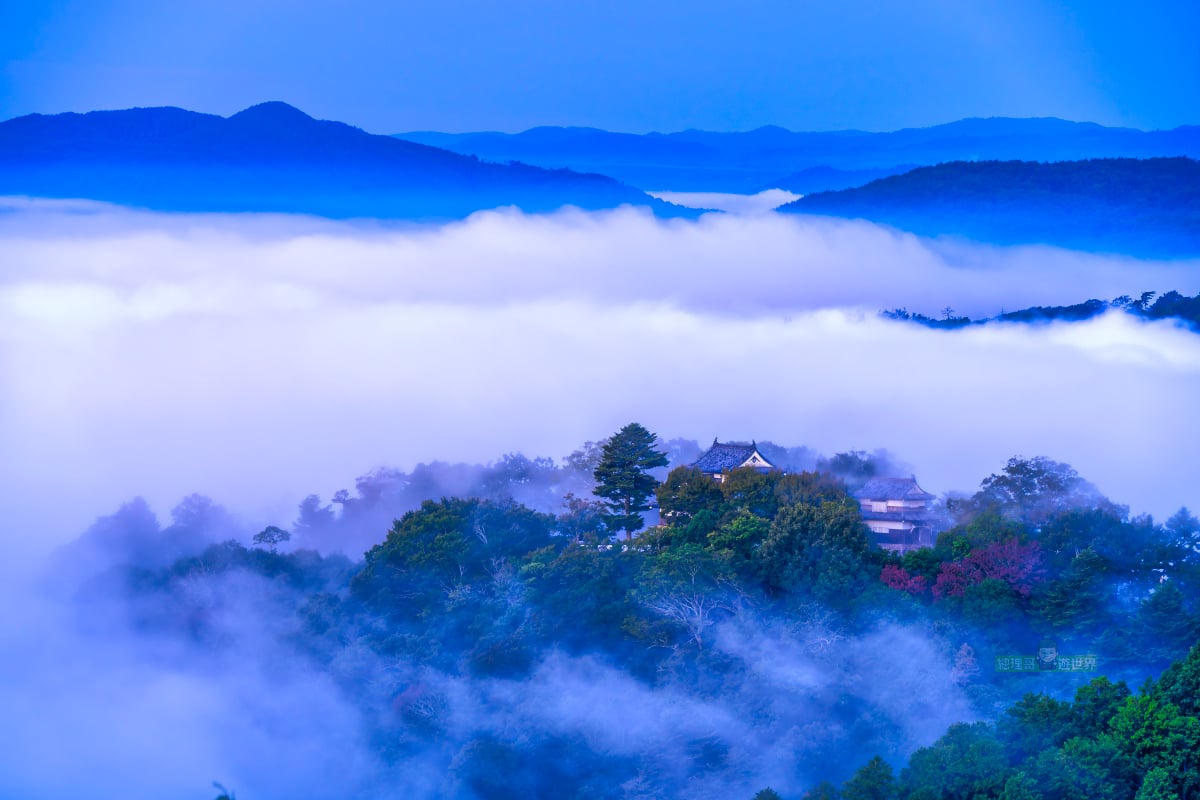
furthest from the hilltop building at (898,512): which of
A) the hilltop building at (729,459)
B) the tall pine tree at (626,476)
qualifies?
the tall pine tree at (626,476)

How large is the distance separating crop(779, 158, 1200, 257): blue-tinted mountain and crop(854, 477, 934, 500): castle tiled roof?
15648mm

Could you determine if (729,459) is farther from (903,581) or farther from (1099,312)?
(1099,312)

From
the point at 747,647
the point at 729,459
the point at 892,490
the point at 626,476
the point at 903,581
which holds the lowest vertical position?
the point at 747,647

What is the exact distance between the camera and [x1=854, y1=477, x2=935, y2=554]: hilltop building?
22.3 m

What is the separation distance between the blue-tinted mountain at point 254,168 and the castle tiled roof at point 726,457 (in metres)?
15.4

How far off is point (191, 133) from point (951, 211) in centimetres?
2205

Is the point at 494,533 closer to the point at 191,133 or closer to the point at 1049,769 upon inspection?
the point at 1049,769

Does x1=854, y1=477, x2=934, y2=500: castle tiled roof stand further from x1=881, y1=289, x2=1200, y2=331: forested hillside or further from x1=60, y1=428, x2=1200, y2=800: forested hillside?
x1=881, y1=289, x2=1200, y2=331: forested hillside

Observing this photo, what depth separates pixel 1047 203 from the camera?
119 feet

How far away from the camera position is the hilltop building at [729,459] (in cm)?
2273

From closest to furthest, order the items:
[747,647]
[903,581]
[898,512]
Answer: [747,647]
[903,581]
[898,512]

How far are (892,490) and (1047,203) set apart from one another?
1694 centimetres

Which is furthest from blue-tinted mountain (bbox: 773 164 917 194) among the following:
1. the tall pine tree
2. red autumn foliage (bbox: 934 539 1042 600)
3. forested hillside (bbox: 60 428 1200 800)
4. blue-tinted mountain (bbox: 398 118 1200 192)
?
red autumn foliage (bbox: 934 539 1042 600)

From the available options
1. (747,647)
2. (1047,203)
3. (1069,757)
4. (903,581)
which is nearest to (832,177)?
(1047,203)
